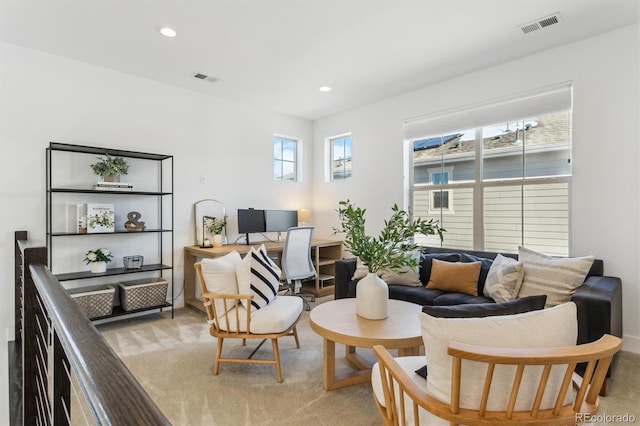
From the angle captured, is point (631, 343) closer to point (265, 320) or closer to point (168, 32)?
point (265, 320)

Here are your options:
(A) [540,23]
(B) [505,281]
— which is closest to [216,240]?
(B) [505,281]

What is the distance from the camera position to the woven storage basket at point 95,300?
3.25 meters

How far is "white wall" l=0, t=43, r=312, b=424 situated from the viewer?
314 cm

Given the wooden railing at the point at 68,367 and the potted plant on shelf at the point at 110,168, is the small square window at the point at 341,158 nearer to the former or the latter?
the potted plant on shelf at the point at 110,168

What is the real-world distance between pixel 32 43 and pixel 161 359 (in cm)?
304

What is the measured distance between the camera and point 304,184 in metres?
5.64

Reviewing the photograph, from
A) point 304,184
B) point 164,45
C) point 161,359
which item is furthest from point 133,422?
point 304,184

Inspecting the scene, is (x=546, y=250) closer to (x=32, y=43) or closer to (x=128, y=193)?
(x=128, y=193)

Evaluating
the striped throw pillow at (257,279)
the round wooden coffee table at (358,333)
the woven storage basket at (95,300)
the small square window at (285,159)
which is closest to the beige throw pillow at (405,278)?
the round wooden coffee table at (358,333)

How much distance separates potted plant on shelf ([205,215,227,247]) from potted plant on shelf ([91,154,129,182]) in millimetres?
1138

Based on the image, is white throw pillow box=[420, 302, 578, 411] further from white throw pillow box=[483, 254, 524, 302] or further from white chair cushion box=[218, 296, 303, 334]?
white throw pillow box=[483, 254, 524, 302]

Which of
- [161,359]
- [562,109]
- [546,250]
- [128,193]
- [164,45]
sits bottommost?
[161,359]

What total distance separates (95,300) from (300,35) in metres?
3.12

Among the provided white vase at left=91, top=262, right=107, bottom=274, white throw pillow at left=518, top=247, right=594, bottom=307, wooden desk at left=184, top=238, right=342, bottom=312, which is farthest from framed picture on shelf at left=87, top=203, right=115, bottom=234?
white throw pillow at left=518, top=247, right=594, bottom=307
